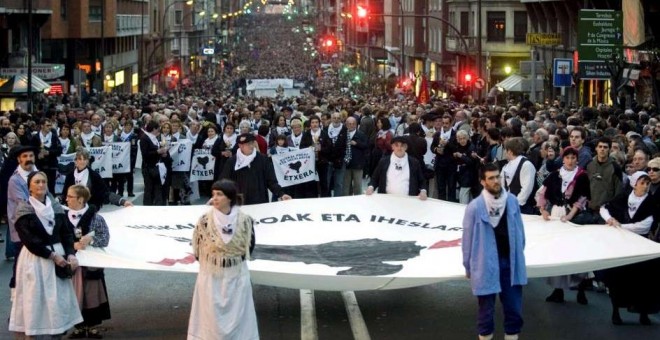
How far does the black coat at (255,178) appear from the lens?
16.6 metres

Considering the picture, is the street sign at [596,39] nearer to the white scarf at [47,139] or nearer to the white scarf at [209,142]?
the white scarf at [209,142]

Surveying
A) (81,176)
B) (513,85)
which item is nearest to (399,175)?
(81,176)

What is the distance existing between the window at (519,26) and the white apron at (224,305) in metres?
65.7

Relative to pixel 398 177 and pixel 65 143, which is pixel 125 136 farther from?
pixel 398 177

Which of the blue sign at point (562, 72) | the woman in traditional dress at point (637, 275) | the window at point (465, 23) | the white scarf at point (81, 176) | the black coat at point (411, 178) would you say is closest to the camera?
the woman in traditional dress at point (637, 275)

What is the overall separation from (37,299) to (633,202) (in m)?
6.00

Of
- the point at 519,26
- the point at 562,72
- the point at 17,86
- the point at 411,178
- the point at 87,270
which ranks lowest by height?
the point at 87,270

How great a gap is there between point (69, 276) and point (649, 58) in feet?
98.9

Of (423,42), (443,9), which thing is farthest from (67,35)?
(423,42)

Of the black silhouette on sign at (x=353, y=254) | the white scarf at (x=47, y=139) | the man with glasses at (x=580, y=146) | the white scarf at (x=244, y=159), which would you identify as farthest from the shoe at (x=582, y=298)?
the white scarf at (x=47, y=139)

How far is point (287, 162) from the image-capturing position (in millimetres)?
21969

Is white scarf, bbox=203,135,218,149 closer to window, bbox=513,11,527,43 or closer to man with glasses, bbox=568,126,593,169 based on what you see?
man with glasses, bbox=568,126,593,169

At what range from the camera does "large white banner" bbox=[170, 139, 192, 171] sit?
79.3 ft

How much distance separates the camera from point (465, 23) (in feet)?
262
